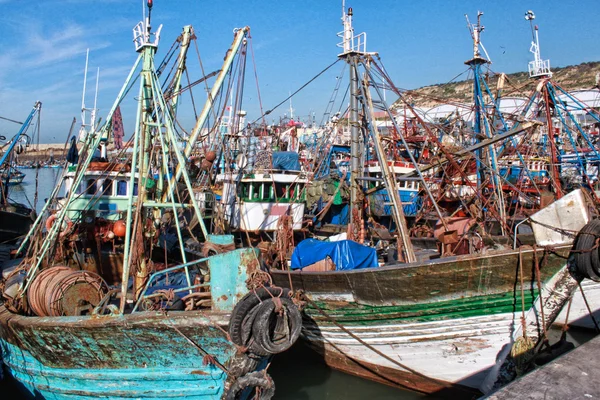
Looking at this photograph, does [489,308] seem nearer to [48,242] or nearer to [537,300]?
[537,300]

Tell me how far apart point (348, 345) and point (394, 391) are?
1177 mm

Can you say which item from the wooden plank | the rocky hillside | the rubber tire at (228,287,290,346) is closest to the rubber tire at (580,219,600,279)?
the wooden plank

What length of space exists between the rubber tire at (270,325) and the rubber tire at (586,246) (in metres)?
4.36

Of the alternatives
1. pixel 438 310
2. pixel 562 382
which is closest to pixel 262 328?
pixel 438 310

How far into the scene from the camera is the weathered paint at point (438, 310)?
7.63 m

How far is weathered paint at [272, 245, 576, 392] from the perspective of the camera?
7629 millimetres

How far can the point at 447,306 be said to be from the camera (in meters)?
8.02

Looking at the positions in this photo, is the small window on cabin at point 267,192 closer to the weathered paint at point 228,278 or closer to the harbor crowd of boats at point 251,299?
the harbor crowd of boats at point 251,299

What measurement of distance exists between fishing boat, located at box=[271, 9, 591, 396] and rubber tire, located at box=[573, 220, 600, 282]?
16 centimetres

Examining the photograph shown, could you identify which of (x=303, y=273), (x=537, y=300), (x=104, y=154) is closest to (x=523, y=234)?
(x=537, y=300)

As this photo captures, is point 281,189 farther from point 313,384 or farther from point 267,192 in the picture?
point 313,384

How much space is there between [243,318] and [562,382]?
3614 mm

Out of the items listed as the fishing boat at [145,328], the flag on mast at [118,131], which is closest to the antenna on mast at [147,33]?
the fishing boat at [145,328]

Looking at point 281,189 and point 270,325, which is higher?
point 281,189
